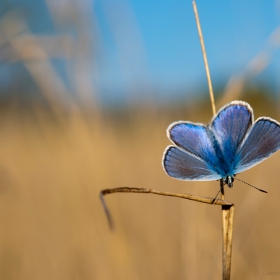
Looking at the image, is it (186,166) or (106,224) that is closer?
(186,166)

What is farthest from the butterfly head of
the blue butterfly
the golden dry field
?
the golden dry field

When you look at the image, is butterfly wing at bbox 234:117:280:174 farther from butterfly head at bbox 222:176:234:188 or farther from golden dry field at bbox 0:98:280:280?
golden dry field at bbox 0:98:280:280

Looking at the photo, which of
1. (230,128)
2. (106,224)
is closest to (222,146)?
(230,128)

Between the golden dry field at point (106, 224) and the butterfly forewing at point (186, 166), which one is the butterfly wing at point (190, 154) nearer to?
the butterfly forewing at point (186, 166)

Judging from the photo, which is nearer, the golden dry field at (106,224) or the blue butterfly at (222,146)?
the blue butterfly at (222,146)

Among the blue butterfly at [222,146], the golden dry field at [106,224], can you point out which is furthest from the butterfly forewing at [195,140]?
the golden dry field at [106,224]

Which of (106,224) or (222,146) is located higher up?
(222,146)

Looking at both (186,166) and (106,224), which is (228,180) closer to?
(186,166)
